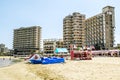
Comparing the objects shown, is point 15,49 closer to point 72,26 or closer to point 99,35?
point 72,26

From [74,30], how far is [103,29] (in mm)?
20600

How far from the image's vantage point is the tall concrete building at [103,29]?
473ft

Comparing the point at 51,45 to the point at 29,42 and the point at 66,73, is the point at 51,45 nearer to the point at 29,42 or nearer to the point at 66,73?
the point at 29,42

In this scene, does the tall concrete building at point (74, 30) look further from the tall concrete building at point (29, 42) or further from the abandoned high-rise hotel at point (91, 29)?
the tall concrete building at point (29, 42)

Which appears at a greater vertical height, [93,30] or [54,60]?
[93,30]

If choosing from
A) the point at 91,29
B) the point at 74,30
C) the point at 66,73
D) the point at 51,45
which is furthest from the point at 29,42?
the point at 66,73

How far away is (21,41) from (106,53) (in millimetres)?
115462

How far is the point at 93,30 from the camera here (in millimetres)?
152250

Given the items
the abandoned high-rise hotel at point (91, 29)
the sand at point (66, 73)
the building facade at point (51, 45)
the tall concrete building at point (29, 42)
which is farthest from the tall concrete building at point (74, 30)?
the sand at point (66, 73)

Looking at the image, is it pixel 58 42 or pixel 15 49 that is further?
pixel 15 49

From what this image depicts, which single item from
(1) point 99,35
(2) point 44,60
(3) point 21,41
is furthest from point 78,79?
(3) point 21,41

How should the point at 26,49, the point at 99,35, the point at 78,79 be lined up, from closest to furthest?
the point at 78,79 → the point at 99,35 → the point at 26,49

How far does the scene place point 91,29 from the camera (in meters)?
154

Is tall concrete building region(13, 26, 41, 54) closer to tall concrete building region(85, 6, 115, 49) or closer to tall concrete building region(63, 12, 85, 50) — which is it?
tall concrete building region(63, 12, 85, 50)
